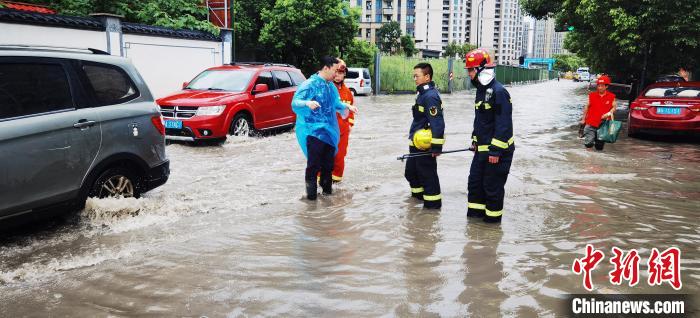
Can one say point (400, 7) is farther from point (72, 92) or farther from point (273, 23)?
point (72, 92)

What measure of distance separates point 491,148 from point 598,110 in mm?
6448

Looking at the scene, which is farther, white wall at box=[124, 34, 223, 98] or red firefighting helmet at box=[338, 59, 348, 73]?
white wall at box=[124, 34, 223, 98]

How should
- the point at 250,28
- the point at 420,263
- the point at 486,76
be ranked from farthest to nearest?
the point at 250,28
the point at 486,76
the point at 420,263

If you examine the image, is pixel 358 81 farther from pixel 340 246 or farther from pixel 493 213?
pixel 340 246

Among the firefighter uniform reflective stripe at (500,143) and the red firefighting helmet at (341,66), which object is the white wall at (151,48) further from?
the firefighter uniform reflective stripe at (500,143)

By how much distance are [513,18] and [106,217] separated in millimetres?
196279

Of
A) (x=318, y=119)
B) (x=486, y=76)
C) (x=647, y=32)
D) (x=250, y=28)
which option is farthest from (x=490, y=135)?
(x=250, y=28)

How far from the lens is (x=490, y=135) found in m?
5.82

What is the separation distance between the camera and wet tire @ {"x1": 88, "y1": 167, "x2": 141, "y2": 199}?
18.3 feet

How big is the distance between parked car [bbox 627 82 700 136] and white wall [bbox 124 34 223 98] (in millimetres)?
12470

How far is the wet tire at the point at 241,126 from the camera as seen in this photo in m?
11.7

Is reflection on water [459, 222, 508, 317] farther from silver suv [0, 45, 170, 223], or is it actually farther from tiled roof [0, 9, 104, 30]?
tiled roof [0, 9, 104, 30]

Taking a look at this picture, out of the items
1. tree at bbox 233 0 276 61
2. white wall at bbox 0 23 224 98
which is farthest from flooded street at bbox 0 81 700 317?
tree at bbox 233 0 276 61

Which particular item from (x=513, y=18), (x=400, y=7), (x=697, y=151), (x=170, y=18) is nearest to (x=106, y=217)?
(x=697, y=151)
